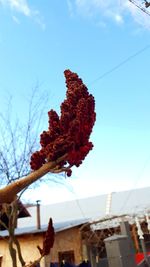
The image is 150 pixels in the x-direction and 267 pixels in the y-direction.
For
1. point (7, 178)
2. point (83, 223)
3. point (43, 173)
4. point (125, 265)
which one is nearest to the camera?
point (43, 173)

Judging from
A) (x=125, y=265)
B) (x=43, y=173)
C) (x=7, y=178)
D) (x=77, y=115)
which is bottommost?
(x=125, y=265)

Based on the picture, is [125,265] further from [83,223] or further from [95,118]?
[83,223]

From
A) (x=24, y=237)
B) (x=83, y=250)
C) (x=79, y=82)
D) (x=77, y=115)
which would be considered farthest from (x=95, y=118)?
(x=83, y=250)

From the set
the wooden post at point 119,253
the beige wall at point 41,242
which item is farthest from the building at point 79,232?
the wooden post at point 119,253

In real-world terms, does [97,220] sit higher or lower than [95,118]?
higher

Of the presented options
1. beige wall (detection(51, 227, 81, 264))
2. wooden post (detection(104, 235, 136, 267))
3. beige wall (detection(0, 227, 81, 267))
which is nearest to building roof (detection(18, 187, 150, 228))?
beige wall (detection(51, 227, 81, 264))

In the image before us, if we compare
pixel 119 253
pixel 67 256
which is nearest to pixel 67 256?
pixel 67 256
